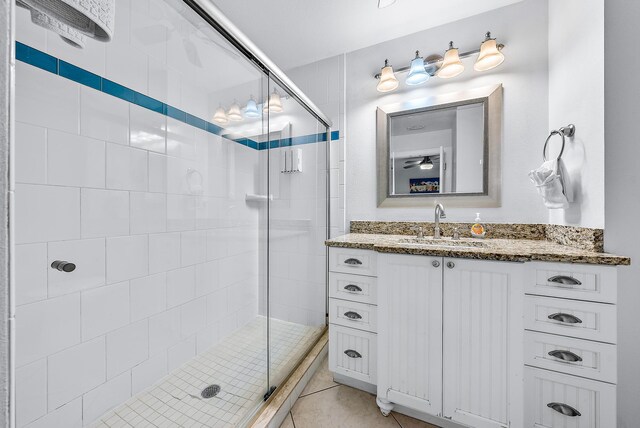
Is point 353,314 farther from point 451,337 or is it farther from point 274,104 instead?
point 274,104

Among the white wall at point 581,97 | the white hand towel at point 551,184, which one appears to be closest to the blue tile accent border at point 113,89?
the white hand towel at point 551,184

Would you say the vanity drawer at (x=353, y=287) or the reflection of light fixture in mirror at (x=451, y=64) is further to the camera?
the reflection of light fixture in mirror at (x=451, y=64)

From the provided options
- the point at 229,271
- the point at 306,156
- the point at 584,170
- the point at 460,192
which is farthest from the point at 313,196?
the point at 584,170

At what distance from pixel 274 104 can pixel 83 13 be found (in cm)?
112

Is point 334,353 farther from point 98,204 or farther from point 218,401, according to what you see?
point 98,204

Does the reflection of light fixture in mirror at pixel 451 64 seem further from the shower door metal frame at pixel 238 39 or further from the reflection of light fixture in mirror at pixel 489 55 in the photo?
the shower door metal frame at pixel 238 39

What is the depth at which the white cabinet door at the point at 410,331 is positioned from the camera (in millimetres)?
1128

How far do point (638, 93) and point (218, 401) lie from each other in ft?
7.30

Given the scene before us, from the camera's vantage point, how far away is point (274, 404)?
1204mm

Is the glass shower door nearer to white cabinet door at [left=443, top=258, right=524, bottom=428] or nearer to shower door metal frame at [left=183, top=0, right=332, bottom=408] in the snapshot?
shower door metal frame at [left=183, top=0, right=332, bottom=408]

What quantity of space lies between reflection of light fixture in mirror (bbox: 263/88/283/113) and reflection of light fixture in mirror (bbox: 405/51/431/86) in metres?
0.89

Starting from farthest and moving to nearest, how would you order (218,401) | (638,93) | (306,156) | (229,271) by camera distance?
1. (306,156)
2. (229,271)
3. (218,401)
4. (638,93)

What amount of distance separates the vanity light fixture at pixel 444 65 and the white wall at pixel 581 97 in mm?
276

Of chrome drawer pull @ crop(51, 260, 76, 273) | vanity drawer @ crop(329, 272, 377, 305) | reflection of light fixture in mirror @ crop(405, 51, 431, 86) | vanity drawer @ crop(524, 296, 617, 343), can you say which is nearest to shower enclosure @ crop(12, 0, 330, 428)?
chrome drawer pull @ crop(51, 260, 76, 273)
